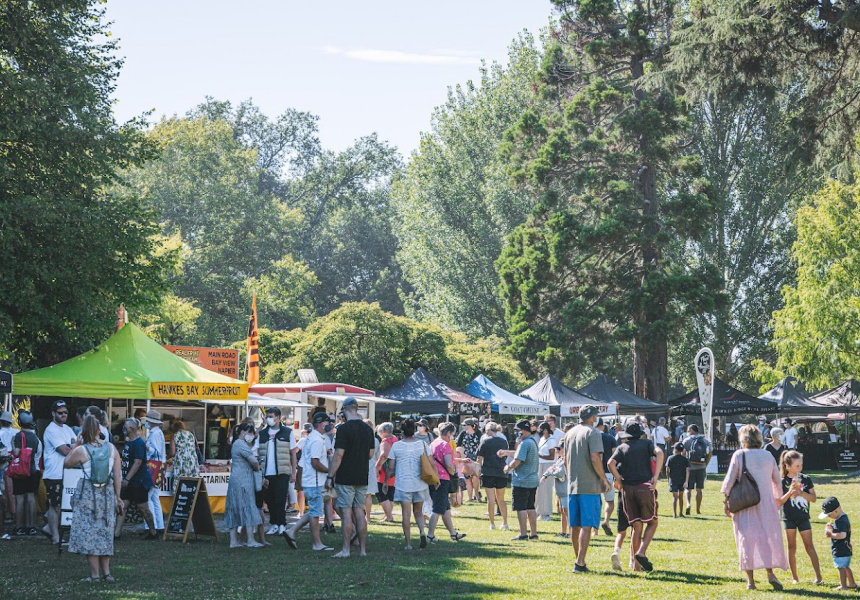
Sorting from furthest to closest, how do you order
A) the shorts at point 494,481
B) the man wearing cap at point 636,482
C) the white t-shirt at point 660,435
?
the white t-shirt at point 660,435
the shorts at point 494,481
the man wearing cap at point 636,482

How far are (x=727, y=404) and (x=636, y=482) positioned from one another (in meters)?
23.0

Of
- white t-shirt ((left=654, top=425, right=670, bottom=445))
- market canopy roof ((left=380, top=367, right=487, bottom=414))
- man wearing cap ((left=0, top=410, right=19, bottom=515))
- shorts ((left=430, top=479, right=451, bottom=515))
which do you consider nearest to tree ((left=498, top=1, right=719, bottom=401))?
market canopy roof ((left=380, top=367, right=487, bottom=414))

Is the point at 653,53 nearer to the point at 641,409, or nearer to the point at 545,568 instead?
the point at 641,409

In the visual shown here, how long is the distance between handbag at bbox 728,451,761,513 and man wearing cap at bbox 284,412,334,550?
5.17 meters

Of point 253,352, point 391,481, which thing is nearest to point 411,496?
point 391,481

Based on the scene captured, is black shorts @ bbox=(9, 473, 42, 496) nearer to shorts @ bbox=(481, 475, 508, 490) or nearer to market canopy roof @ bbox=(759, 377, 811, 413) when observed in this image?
shorts @ bbox=(481, 475, 508, 490)

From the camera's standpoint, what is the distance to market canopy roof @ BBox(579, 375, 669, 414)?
33.6 meters

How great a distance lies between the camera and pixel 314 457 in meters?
13.3

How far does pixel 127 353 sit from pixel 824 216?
1022 inches

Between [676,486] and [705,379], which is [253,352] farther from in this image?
[676,486]

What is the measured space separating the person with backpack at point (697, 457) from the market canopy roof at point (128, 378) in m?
7.97

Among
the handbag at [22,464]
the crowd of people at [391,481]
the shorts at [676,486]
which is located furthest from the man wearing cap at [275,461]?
the shorts at [676,486]

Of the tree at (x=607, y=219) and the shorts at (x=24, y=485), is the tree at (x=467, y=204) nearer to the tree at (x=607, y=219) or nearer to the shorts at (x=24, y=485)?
the tree at (x=607, y=219)

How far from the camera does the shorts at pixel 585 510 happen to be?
35.3 feet
